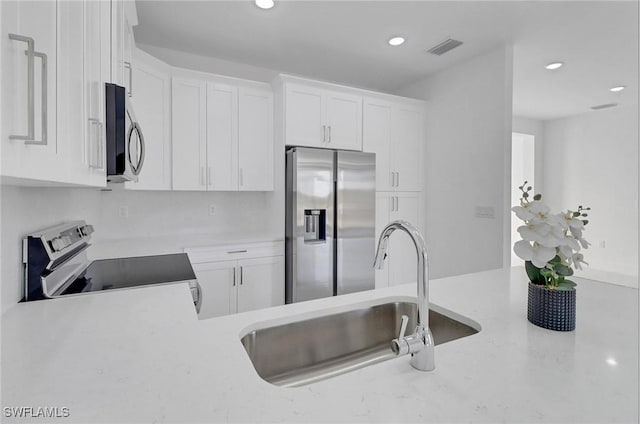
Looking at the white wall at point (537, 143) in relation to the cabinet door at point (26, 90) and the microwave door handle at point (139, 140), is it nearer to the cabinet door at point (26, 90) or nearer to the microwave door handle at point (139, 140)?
the microwave door handle at point (139, 140)

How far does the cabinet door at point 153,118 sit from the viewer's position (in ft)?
7.88

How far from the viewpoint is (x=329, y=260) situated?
294 centimetres

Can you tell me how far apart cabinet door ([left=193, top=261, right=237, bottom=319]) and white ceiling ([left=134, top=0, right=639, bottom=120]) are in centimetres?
200

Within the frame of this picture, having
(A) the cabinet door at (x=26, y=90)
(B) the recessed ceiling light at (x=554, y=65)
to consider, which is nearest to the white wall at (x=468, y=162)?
(B) the recessed ceiling light at (x=554, y=65)

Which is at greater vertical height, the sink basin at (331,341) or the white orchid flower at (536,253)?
the white orchid flower at (536,253)

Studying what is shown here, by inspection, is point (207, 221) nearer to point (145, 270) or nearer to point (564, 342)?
point (145, 270)

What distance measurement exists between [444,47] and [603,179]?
15.5 ft

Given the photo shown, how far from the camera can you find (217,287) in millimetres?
2580

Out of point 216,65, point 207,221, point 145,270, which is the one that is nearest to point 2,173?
point 145,270

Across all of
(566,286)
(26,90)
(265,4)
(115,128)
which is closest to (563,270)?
(566,286)

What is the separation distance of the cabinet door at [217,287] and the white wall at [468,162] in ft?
7.71

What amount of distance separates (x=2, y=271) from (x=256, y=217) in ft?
7.91

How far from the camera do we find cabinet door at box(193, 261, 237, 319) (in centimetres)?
253

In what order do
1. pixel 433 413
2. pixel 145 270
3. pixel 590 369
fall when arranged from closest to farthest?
pixel 433 413 → pixel 590 369 → pixel 145 270
